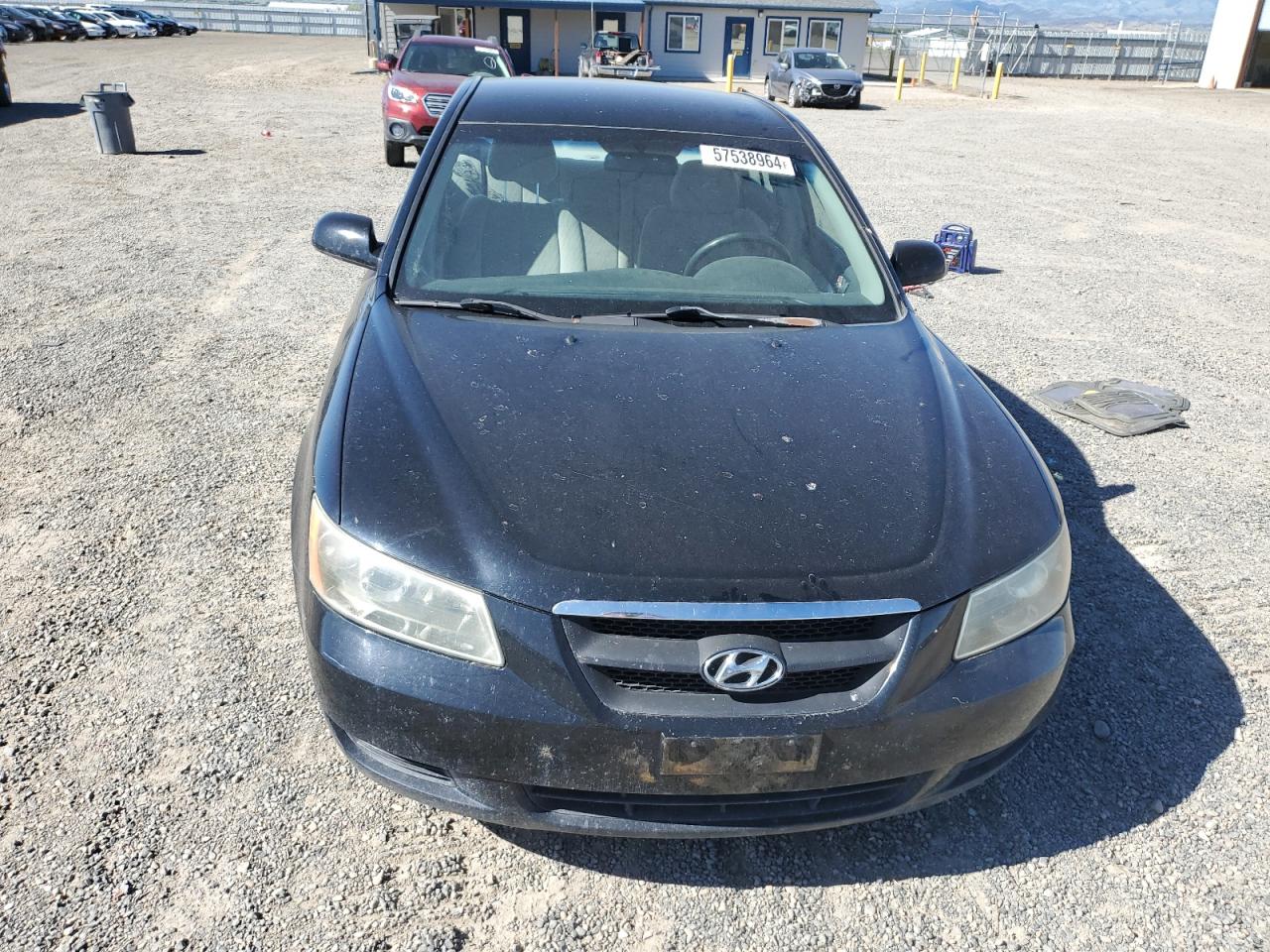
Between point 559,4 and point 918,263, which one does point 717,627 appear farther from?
point 559,4

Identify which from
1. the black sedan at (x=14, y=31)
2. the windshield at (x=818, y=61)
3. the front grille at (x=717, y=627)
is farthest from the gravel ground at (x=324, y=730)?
the black sedan at (x=14, y=31)

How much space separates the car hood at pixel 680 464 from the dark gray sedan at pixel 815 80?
966 inches

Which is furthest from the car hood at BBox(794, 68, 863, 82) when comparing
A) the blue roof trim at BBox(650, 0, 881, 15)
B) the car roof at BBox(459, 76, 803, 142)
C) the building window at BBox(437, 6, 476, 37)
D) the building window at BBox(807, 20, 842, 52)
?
the car roof at BBox(459, 76, 803, 142)

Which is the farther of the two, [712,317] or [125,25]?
[125,25]

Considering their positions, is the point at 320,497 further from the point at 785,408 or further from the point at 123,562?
the point at 123,562

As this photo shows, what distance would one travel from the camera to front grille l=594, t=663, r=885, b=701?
199cm

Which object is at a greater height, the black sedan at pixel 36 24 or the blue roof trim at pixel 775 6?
the blue roof trim at pixel 775 6

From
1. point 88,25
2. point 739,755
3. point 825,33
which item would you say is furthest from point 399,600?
point 88,25

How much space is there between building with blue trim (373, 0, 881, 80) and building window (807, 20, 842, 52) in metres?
0.04

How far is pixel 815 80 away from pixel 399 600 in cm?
2593

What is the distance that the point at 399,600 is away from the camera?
2.07m

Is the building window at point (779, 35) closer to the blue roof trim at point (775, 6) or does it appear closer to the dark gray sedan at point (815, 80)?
the blue roof trim at point (775, 6)

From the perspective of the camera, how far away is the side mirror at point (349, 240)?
3459 mm

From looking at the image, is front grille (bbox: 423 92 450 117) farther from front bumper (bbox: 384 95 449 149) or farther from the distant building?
the distant building
